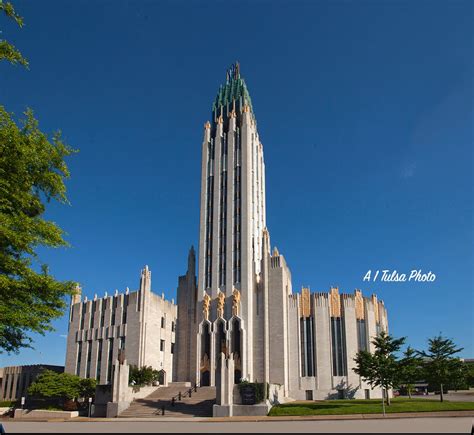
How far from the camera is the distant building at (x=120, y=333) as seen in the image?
64250 mm

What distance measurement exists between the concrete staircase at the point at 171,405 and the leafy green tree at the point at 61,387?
8281 millimetres

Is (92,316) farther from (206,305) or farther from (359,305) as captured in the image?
(359,305)

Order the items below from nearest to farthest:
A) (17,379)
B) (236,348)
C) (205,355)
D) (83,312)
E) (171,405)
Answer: (171,405)
(236,348)
(205,355)
(17,379)
(83,312)

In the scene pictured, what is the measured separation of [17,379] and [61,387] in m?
22.4

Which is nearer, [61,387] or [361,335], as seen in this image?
[61,387]

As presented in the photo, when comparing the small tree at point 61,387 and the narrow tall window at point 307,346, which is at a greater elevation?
the narrow tall window at point 307,346

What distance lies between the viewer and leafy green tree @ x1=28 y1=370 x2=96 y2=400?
4997 cm

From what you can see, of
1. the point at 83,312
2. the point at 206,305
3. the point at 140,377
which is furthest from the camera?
the point at 83,312

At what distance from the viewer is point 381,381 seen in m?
40.8

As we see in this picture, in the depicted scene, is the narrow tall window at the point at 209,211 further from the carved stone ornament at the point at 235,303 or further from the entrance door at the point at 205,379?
the entrance door at the point at 205,379

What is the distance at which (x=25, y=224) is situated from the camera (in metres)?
16.1

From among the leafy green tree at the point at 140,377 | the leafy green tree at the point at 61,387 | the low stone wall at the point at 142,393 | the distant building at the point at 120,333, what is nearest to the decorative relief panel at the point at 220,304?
the distant building at the point at 120,333

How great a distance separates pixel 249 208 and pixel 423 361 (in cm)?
2944

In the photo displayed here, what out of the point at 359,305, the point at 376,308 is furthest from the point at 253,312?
the point at 376,308
